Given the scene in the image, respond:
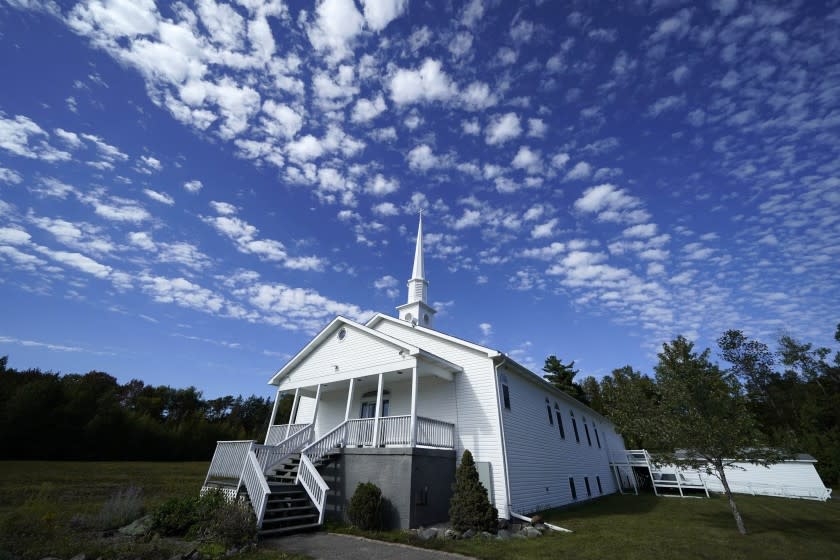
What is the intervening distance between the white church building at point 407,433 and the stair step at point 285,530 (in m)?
0.06

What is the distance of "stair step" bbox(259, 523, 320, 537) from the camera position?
29.7 feet

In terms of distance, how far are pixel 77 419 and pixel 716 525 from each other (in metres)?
44.9

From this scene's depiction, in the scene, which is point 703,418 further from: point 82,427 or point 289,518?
point 82,427

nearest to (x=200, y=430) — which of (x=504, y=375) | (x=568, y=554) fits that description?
(x=504, y=375)

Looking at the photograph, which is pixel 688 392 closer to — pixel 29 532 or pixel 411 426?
pixel 411 426

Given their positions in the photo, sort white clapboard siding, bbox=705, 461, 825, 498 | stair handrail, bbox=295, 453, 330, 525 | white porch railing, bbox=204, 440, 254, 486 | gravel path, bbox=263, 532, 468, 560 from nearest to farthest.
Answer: gravel path, bbox=263, 532, 468, 560 → stair handrail, bbox=295, 453, 330, 525 → white porch railing, bbox=204, 440, 254, 486 → white clapboard siding, bbox=705, 461, 825, 498

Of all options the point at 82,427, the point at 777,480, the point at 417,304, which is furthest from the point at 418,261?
the point at 82,427

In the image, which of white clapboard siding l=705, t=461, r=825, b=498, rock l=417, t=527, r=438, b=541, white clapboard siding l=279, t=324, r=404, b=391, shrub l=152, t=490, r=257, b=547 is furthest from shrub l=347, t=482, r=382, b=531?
white clapboard siding l=705, t=461, r=825, b=498

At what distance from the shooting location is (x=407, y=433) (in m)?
11.9

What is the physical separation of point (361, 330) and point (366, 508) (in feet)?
22.4

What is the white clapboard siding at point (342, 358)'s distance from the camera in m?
14.3

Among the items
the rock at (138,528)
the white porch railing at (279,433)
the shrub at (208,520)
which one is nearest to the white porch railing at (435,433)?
the shrub at (208,520)

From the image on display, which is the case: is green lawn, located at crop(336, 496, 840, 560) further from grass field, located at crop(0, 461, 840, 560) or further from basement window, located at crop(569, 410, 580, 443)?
basement window, located at crop(569, 410, 580, 443)

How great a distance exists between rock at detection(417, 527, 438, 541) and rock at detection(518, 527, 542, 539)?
2.51m
